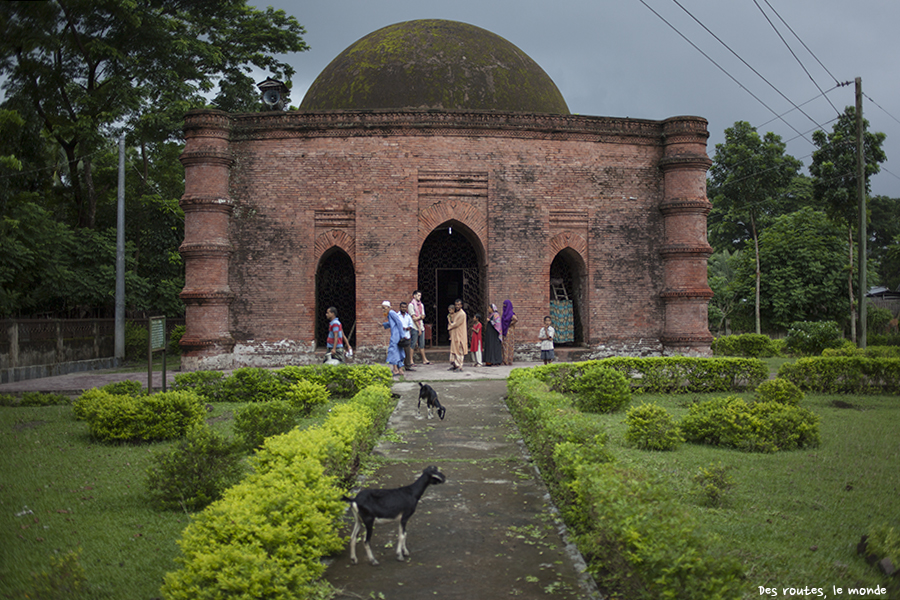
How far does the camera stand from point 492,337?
576 inches

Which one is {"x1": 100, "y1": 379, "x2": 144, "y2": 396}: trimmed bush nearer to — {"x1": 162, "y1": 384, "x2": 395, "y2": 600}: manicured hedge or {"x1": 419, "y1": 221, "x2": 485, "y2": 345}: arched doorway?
{"x1": 162, "y1": 384, "x2": 395, "y2": 600}: manicured hedge

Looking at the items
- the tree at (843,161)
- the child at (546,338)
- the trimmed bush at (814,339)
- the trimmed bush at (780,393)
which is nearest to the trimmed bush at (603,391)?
the trimmed bush at (780,393)

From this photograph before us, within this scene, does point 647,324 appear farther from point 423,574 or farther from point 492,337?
point 423,574

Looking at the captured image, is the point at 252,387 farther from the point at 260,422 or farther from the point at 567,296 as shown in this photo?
the point at 567,296

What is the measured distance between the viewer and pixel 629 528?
3375 millimetres

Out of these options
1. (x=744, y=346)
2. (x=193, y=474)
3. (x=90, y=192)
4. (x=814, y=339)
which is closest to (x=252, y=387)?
(x=193, y=474)

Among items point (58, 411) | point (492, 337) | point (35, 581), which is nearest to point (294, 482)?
point (35, 581)

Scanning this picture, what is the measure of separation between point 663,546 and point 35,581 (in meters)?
3.25

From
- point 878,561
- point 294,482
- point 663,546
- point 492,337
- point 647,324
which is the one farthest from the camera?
point 647,324

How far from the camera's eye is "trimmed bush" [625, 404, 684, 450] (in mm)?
→ 6891

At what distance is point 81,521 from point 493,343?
34.9 ft

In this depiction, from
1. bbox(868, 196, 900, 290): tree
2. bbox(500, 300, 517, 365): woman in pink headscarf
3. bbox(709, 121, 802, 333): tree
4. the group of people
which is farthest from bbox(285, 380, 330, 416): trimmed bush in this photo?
bbox(868, 196, 900, 290): tree

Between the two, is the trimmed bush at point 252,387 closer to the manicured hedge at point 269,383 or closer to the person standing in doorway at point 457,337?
the manicured hedge at point 269,383

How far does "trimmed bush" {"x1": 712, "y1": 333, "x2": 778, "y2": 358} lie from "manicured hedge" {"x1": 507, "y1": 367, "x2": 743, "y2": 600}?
1477 cm
